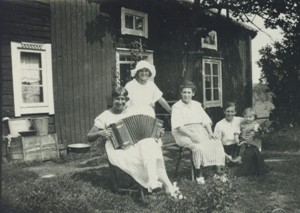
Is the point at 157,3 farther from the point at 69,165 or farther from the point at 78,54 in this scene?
the point at 69,165

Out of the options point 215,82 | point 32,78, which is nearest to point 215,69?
point 215,82

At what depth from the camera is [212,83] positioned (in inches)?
609

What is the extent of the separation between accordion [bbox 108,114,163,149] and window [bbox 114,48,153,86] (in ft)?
17.0

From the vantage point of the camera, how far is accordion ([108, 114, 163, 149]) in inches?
199

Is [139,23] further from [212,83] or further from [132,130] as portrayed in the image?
[132,130]

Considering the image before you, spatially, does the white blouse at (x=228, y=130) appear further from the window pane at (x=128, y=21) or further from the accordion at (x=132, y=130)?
the window pane at (x=128, y=21)

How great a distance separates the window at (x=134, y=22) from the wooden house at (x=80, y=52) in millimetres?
27

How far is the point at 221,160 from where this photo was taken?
5.91m

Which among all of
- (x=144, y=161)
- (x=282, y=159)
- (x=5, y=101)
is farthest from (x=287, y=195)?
(x=5, y=101)

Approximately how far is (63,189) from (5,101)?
355 cm

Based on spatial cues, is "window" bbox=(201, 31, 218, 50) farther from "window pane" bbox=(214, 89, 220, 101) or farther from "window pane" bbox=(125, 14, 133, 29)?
"window pane" bbox=(125, 14, 133, 29)

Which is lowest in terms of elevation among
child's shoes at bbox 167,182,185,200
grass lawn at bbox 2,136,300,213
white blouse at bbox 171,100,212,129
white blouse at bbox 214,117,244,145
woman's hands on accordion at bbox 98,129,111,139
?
grass lawn at bbox 2,136,300,213

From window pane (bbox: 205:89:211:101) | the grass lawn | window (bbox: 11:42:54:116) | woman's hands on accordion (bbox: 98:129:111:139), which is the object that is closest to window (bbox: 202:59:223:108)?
window pane (bbox: 205:89:211:101)

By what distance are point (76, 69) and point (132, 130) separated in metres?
4.79
